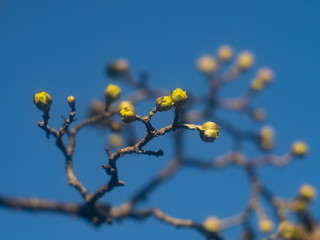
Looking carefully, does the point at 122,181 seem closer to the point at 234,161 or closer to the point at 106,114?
the point at 106,114

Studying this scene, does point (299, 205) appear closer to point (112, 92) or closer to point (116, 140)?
point (116, 140)

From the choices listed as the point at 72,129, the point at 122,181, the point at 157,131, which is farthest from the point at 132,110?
the point at 72,129

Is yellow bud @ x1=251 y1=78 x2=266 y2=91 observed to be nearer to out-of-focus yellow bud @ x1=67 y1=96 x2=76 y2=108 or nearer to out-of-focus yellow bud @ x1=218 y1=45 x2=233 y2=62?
out-of-focus yellow bud @ x1=218 y1=45 x2=233 y2=62

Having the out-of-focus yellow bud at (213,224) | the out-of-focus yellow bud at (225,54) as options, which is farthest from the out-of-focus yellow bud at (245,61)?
the out-of-focus yellow bud at (213,224)

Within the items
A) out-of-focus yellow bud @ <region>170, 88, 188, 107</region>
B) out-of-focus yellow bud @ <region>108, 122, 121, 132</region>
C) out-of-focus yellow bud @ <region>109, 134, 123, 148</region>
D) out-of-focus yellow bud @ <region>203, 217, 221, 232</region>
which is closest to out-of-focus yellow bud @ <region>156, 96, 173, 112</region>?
out-of-focus yellow bud @ <region>170, 88, 188, 107</region>

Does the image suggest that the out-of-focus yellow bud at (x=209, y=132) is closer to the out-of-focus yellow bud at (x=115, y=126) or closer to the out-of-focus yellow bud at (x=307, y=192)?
the out-of-focus yellow bud at (x=115, y=126)
